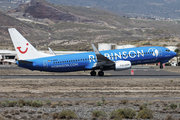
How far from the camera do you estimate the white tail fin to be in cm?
4578

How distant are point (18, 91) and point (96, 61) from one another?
1829 centimetres

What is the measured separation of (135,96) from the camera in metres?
29.7

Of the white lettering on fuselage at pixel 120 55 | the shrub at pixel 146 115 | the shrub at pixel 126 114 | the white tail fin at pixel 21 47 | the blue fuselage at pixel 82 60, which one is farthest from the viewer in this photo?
the white lettering on fuselage at pixel 120 55

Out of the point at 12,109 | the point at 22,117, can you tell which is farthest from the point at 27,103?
the point at 22,117

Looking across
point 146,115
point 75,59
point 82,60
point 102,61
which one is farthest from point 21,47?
point 146,115

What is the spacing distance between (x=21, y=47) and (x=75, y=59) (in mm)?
8351

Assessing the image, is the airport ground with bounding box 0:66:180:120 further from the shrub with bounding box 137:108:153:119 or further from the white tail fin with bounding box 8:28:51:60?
the white tail fin with bounding box 8:28:51:60

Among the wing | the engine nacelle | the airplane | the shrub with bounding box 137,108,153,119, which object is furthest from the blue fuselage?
the shrub with bounding box 137,108,153,119

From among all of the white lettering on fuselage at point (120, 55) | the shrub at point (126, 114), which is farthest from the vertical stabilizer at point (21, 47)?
the shrub at point (126, 114)

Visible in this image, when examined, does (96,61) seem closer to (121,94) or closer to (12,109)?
(121,94)

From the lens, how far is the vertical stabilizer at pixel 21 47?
45781mm

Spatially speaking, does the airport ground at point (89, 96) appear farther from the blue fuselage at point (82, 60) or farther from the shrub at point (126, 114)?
the blue fuselage at point (82, 60)

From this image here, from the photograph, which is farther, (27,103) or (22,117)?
(27,103)

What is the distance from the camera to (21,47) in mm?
46156
